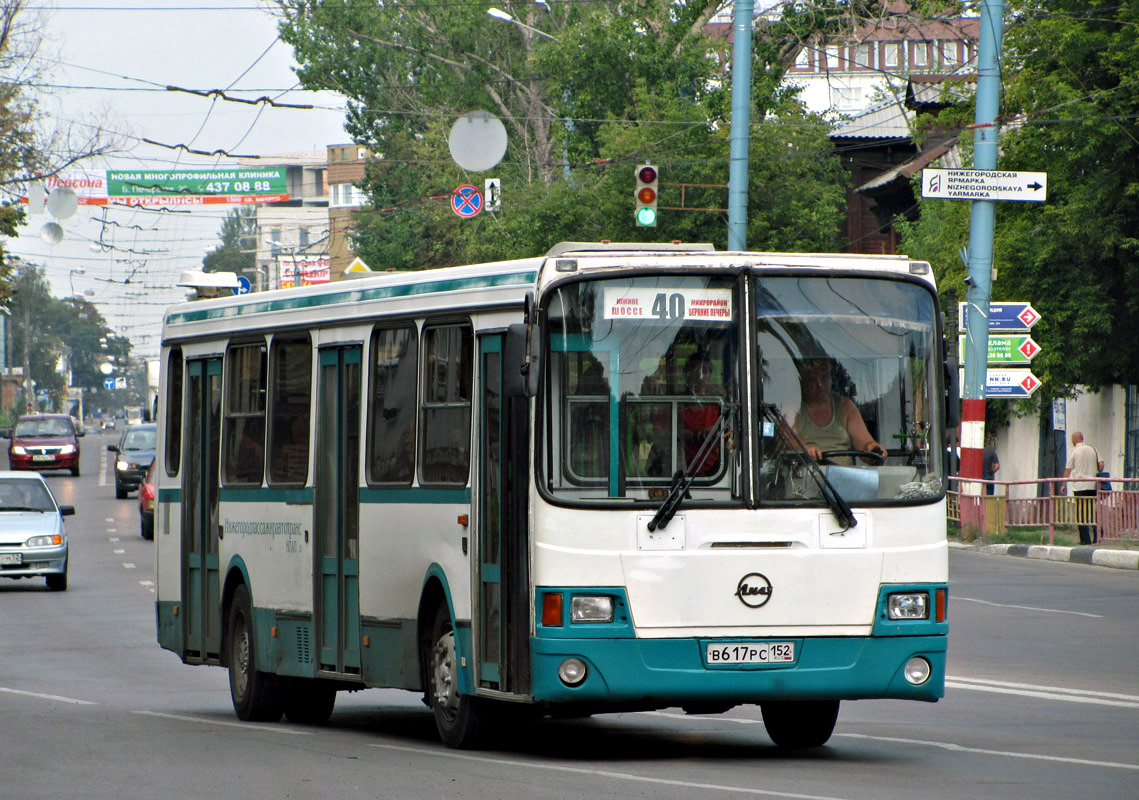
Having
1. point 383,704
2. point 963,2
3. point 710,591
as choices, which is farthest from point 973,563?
point 710,591

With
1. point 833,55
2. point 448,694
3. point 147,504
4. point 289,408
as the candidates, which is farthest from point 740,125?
point 448,694

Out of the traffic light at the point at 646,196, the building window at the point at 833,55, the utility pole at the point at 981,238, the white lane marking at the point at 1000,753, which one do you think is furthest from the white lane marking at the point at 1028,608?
the building window at the point at 833,55

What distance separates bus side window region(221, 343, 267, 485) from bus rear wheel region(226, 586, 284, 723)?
2.61ft

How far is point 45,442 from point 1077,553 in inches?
1519

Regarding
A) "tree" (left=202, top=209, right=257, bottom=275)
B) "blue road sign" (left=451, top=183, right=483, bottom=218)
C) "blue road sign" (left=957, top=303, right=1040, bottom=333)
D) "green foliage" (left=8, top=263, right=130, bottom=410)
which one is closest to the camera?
"blue road sign" (left=957, top=303, right=1040, bottom=333)

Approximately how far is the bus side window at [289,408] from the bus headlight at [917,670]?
4067 millimetres

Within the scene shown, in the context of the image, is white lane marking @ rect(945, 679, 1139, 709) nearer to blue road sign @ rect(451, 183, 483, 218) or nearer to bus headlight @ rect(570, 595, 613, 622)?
bus headlight @ rect(570, 595, 613, 622)

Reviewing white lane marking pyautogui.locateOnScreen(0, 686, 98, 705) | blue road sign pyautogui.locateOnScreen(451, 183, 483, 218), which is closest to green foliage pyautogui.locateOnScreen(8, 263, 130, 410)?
blue road sign pyautogui.locateOnScreen(451, 183, 483, 218)

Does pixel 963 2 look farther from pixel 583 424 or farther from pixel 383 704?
pixel 583 424

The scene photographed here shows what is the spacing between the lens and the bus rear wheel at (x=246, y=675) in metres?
12.4

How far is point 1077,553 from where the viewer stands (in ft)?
88.9

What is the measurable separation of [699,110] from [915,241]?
9265mm

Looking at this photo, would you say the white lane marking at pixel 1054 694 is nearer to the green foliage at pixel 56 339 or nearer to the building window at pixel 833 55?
the building window at pixel 833 55

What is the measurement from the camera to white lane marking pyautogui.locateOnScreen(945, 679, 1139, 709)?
12674 mm
